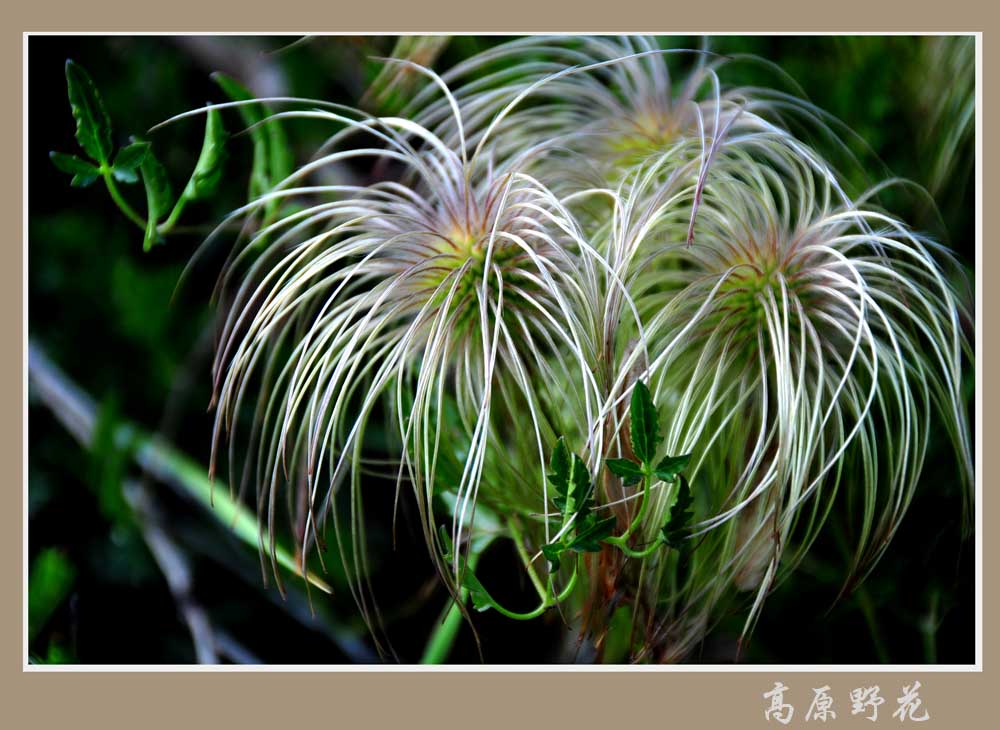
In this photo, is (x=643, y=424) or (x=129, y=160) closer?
(x=643, y=424)

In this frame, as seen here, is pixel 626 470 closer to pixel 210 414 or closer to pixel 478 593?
pixel 478 593

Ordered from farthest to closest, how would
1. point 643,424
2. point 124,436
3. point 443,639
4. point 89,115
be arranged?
point 124,436, point 443,639, point 89,115, point 643,424

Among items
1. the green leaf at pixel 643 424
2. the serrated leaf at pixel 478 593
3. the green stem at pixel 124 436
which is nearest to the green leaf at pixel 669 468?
the green leaf at pixel 643 424

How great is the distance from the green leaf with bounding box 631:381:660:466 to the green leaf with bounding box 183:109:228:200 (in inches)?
14.5

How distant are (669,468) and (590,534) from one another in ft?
0.22

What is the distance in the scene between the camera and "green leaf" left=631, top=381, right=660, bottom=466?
56 centimetres

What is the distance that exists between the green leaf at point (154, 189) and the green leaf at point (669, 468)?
1.38 feet

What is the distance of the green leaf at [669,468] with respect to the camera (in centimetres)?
58

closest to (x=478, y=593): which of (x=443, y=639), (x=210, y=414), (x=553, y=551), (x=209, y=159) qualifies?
(x=553, y=551)

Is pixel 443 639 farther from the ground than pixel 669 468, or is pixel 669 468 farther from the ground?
pixel 669 468

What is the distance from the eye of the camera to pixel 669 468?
58cm

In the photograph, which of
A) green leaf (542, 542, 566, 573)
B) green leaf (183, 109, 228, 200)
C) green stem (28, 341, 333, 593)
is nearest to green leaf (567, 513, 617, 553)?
green leaf (542, 542, 566, 573)

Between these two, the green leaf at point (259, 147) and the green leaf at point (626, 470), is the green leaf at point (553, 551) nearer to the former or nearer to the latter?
the green leaf at point (626, 470)

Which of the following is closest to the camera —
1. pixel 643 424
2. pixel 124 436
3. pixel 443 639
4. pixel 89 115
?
pixel 643 424
